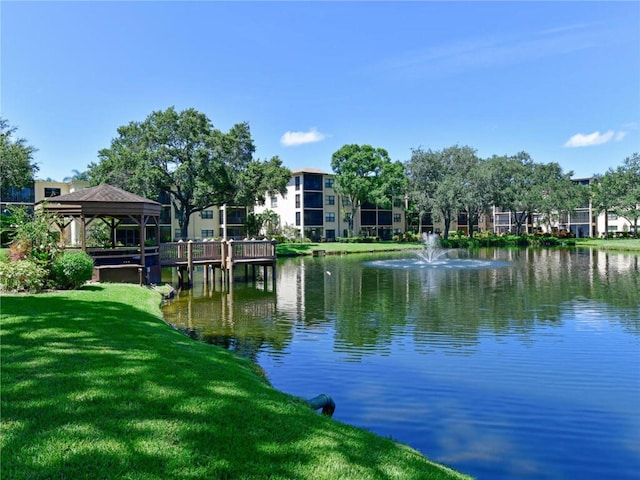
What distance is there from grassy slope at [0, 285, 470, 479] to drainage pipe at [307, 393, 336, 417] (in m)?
0.47

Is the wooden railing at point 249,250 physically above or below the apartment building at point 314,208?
below

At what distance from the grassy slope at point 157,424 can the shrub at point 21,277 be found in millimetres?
7011

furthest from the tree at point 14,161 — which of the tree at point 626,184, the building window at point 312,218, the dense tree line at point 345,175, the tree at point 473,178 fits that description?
the tree at point 626,184

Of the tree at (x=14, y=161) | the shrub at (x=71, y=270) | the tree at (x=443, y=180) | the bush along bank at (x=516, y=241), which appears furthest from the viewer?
the bush along bank at (x=516, y=241)

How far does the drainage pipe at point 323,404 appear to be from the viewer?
727 centimetres

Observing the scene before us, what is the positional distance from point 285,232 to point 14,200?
33529 mm

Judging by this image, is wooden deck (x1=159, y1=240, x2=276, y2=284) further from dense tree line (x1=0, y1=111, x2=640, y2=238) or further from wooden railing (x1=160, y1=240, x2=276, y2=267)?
dense tree line (x1=0, y1=111, x2=640, y2=238)

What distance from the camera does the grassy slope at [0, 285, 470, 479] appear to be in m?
4.17

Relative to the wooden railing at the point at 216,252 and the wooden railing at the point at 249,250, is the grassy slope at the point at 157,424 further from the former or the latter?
the wooden railing at the point at 249,250

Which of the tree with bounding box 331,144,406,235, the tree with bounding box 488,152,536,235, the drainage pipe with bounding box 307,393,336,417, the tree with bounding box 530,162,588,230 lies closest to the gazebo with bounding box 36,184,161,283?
the drainage pipe with bounding box 307,393,336,417

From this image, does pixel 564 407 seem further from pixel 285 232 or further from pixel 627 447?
pixel 285 232

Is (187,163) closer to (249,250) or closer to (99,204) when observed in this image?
(249,250)

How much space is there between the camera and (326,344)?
1242cm

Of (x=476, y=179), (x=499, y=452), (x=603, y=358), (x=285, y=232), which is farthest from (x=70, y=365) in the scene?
(x=476, y=179)
